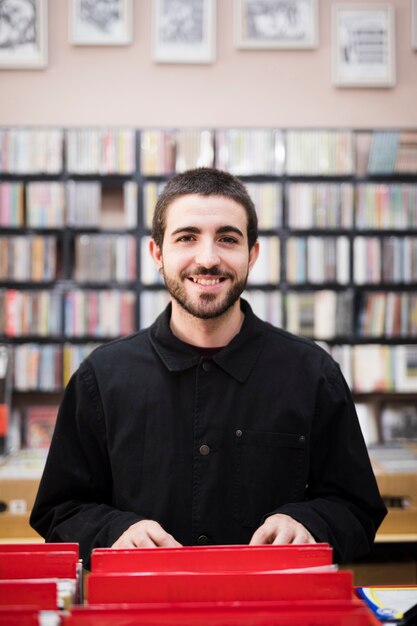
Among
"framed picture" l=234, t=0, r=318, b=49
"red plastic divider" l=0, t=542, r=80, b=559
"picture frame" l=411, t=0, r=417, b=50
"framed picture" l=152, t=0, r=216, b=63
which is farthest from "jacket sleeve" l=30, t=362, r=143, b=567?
"picture frame" l=411, t=0, r=417, b=50

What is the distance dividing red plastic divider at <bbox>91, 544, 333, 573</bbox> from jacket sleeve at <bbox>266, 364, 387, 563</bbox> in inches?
14.9

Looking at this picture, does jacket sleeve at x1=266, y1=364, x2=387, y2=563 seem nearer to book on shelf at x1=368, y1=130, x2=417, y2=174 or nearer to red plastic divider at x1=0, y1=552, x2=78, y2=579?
red plastic divider at x1=0, y1=552, x2=78, y2=579

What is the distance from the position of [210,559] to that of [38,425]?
2805mm

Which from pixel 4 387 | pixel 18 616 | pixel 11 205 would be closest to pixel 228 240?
pixel 18 616

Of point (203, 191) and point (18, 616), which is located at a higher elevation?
point (203, 191)

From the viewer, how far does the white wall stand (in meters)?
3.39

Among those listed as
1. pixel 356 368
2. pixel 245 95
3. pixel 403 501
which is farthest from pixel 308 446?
pixel 245 95

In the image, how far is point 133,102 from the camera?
134 inches

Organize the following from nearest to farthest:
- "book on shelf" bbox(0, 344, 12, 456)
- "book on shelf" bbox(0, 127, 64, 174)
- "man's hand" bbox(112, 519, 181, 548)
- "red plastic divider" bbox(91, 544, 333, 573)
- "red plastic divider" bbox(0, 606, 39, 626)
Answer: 1. "red plastic divider" bbox(0, 606, 39, 626)
2. "red plastic divider" bbox(91, 544, 333, 573)
3. "man's hand" bbox(112, 519, 181, 548)
4. "book on shelf" bbox(0, 344, 12, 456)
5. "book on shelf" bbox(0, 127, 64, 174)

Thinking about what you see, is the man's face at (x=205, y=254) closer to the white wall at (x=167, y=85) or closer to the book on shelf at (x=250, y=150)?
the book on shelf at (x=250, y=150)

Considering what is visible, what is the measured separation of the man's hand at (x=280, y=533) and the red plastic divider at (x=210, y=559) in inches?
10.8

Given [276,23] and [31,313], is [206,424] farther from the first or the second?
[276,23]

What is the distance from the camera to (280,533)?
98 centimetres

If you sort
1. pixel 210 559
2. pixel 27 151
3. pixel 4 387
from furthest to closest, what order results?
pixel 27 151
pixel 4 387
pixel 210 559
